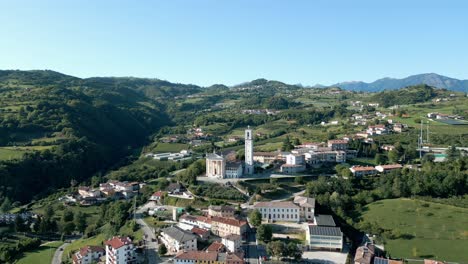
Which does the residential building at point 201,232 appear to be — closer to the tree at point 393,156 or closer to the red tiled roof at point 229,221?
the red tiled roof at point 229,221

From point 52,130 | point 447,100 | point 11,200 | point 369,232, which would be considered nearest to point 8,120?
point 52,130

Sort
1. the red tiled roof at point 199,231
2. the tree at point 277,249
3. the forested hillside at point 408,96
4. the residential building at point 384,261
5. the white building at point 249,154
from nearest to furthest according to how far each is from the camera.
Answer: the residential building at point 384,261
the tree at point 277,249
the red tiled roof at point 199,231
the white building at point 249,154
the forested hillside at point 408,96

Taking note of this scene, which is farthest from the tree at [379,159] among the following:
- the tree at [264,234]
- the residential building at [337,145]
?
the tree at [264,234]

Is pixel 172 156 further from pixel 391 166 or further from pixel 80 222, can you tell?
pixel 391 166

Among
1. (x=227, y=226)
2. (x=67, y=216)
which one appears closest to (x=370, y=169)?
(x=227, y=226)

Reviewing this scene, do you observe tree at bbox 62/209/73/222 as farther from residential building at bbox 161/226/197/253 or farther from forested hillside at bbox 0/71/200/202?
residential building at bbox 161/226/197/253

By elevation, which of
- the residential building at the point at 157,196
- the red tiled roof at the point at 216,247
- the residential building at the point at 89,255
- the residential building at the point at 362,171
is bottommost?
the residential building at the point at 89,255
